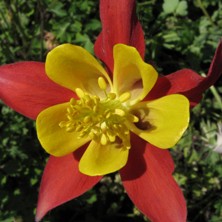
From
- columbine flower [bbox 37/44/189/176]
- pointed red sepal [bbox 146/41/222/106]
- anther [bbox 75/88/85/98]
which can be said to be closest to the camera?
pointed red sepal [bbox 146/41/222/106]

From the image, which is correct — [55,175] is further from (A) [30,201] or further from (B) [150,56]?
(B) [150,56]

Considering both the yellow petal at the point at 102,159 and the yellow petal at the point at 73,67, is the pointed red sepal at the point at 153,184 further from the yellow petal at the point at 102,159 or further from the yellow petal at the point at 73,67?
the yellow petal at the point at 73,67

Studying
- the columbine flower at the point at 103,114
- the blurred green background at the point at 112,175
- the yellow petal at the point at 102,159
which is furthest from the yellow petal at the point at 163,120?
the blurred green background at the point at 112,175

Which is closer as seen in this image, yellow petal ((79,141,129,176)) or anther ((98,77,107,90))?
yellow petal ((79,141,129,176))

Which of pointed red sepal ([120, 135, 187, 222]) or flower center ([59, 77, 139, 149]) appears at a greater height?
flower center ([59, 77, 139, 149])

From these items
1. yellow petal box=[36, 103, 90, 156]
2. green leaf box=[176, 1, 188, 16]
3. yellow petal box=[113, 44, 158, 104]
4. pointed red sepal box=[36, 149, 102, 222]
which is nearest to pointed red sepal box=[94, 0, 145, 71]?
yellow petal box=[113, 44, 158, 104]

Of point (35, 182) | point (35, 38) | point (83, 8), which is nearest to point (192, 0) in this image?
point (83, 8)

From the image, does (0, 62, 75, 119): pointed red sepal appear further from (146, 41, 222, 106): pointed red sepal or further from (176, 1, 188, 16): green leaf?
(176, 1, 188, 16): green leaf

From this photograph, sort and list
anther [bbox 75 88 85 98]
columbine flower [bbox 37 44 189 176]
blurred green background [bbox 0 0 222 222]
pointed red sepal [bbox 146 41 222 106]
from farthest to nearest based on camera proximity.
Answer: blurred green background [bbox 0 0 222 222] → anther [bbox 75 88 85 98] → columbine flower [bbox 37 44 189 176] → pointed red sepal [bbox 146 41 222 106]

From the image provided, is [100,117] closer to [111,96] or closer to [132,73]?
[111,96]
